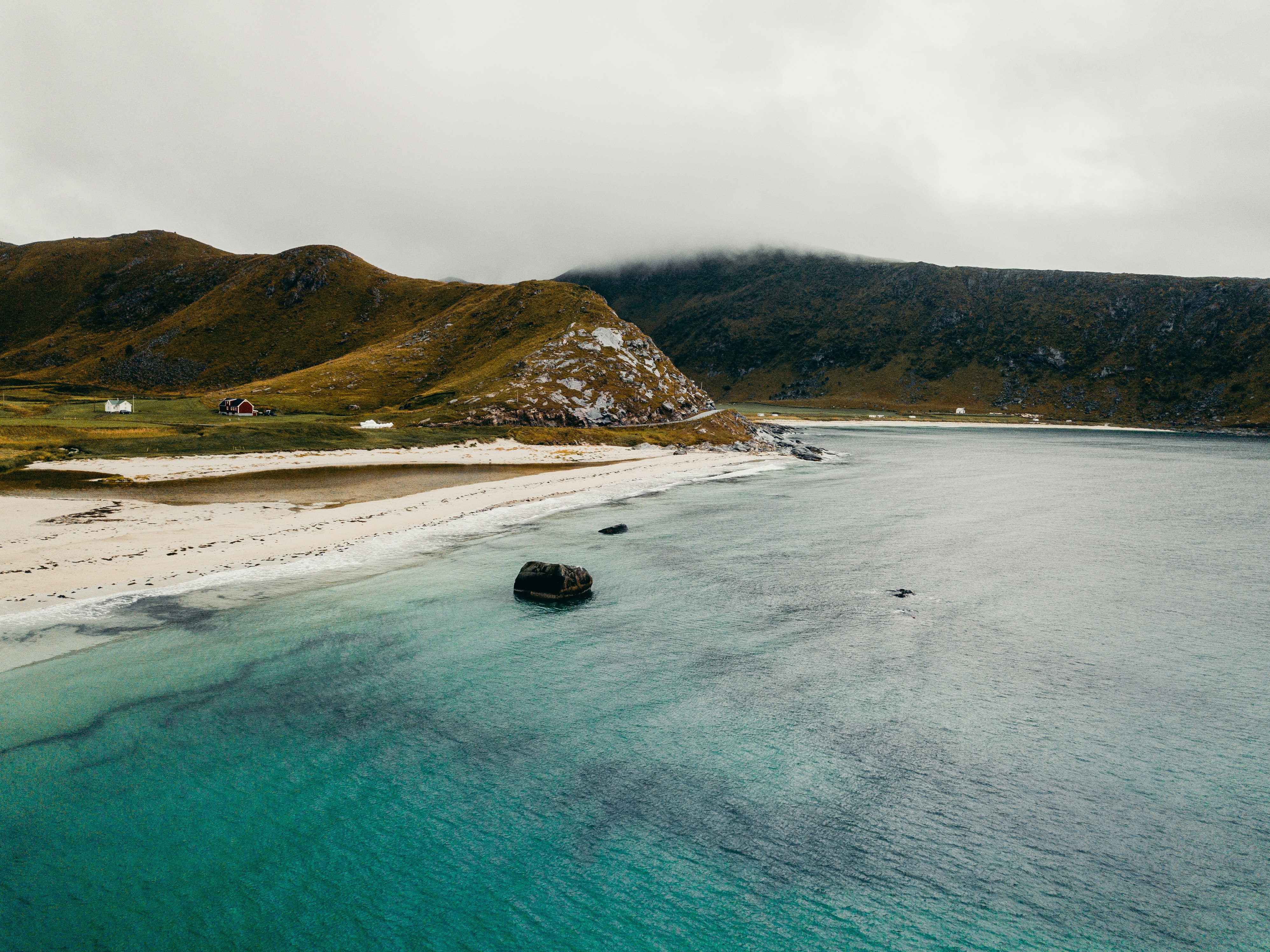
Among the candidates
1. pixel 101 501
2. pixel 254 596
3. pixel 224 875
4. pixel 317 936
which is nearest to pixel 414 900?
pixel 317 936

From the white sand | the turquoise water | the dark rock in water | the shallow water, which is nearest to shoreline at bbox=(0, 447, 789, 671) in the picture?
the shallow water

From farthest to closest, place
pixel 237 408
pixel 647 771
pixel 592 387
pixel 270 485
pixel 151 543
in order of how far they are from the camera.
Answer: pixel 592 387, pixel 237 408, pixel 270 485, pixel 151 543, pixel 647 771

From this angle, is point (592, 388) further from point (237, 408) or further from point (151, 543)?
point (151, 543)

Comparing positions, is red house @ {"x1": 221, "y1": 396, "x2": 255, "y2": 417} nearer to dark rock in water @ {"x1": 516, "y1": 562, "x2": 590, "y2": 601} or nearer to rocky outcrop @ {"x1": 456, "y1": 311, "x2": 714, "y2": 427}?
rocky outcrop @ {"x1": 456, "y1": 311, "x2": 714, "y2": 427}

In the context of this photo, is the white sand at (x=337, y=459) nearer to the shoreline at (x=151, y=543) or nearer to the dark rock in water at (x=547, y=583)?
the shoreline at (x=151, y=543)

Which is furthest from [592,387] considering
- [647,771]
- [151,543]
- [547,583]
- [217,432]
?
[647,771]

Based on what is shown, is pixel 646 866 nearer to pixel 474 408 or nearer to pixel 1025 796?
pixel 1025 796
